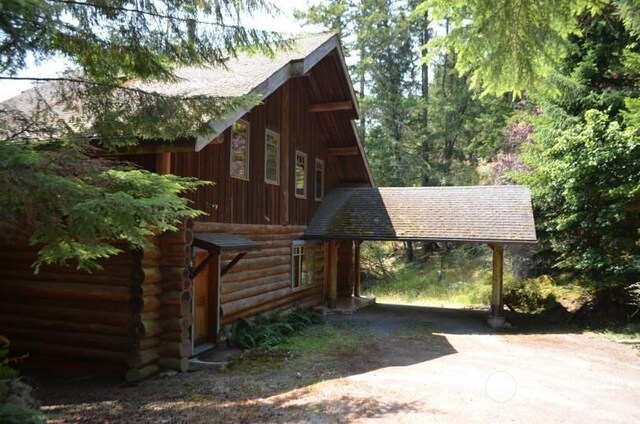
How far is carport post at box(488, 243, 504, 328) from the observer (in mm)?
13758

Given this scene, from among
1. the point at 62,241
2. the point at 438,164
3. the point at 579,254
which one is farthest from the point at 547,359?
the point at 438,164

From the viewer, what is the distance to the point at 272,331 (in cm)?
1120

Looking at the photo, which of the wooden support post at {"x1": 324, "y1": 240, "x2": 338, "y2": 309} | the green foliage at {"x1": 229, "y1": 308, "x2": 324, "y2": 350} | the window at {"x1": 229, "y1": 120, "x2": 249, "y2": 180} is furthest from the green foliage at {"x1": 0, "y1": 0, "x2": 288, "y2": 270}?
the wooden support post at {"x1": 324, "y1": 240, "x2": 338, "y2": 309}

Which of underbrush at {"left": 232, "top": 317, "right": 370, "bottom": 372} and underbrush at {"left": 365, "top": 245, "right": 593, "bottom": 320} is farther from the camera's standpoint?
underbrush at {"left": 365, "top": 245, "right": 593, "bottom": 320}

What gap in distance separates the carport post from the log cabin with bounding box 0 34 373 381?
5246 millimetres

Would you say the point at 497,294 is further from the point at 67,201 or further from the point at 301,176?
the point at 67,201

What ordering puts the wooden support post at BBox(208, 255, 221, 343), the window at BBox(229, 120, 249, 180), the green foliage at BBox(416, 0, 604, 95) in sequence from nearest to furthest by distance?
the green foliage at BBox(416, 0, 604, 95) → the wooden support post at BBox(208, 255, 221, 343) → the window at BBox(229, 120, 249, 180)

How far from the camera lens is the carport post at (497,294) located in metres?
13.8

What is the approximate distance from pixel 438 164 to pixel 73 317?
23163 mm

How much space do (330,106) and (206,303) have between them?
779 centimetres

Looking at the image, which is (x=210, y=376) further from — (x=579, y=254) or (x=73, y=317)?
(x=579, y=254)

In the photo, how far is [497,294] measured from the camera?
1391 cm

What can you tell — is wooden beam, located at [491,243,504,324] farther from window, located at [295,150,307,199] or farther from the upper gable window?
the upper gable window

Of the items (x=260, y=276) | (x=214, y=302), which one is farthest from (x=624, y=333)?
(x=214, y=302)
